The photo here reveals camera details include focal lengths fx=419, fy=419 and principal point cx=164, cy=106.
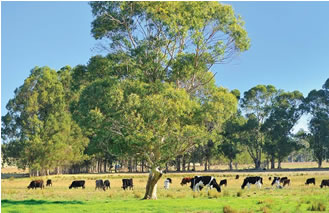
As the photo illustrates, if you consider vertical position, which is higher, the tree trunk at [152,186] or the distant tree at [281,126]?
the distant tree at [281,126]

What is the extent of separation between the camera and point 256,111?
9619 cm

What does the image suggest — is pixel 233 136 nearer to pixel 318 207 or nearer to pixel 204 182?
pixel 204 182

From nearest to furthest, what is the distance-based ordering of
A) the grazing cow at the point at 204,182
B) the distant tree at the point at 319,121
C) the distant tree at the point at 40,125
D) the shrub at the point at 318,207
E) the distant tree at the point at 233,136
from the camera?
the shrub at the point at 318,207
the grazing cow at the point at 204,182
the distant tree at the point at 40,125
the distant tree at the point at 319,121
the distant tree at the point at 233,136

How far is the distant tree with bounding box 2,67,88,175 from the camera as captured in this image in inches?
2832

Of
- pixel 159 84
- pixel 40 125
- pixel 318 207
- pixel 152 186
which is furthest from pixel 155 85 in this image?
pixel 40 125

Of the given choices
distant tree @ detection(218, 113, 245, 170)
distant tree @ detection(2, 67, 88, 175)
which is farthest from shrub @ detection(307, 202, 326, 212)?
distant tree @ detection(218, 113, 245, 170)

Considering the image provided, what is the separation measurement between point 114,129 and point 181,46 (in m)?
6.85

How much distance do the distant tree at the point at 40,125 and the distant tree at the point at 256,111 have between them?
37886 mm

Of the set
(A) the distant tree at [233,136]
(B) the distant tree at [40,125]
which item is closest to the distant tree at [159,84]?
(B) the distant tree at [40,125]

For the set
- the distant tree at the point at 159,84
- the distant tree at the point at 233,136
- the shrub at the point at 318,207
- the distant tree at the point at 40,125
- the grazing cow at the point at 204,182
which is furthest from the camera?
the distant tree at the point at 233,136

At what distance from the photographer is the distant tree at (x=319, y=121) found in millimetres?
87363

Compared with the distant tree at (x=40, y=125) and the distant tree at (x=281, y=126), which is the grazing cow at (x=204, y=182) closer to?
the distant tree at (x=40, y=125)

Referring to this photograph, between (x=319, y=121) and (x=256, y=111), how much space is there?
14.1 meters

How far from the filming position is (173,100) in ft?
77.0
